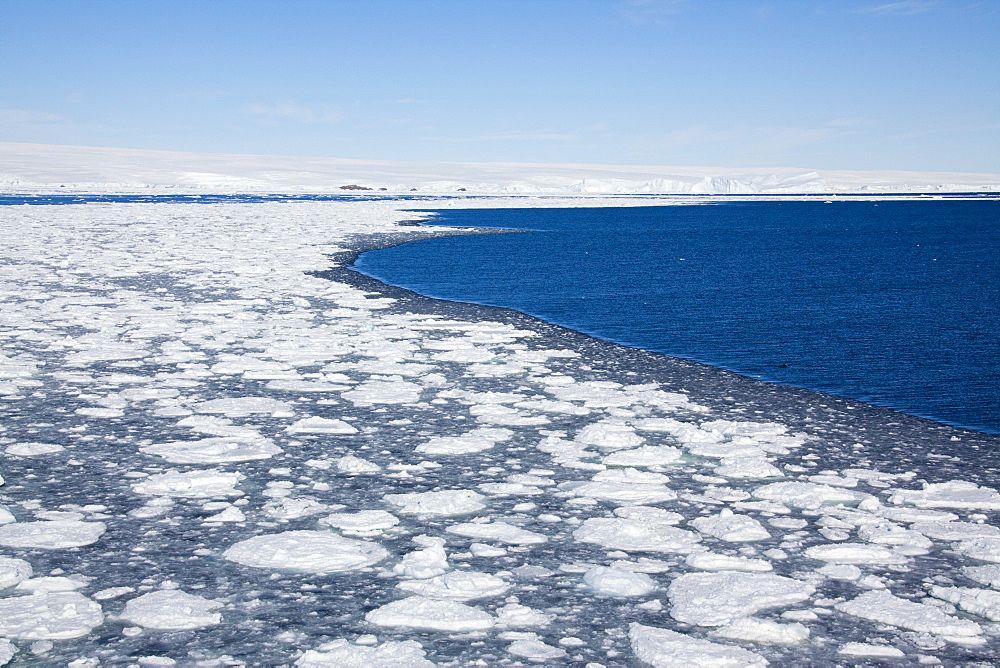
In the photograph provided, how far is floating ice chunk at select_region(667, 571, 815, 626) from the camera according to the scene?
11.3 feet

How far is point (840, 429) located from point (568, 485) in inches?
95.9

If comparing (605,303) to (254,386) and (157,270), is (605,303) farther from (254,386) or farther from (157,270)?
(157,270)

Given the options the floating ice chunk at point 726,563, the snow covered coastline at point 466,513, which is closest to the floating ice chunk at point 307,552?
Result: the snow covered coastline at point 466,513

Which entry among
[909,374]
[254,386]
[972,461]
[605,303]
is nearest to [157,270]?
[605,303]

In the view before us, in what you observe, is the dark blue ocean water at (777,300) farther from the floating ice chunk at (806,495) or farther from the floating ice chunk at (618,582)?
the floating ice chunk at (618,582)

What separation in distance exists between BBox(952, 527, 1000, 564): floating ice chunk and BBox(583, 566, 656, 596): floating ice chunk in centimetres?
156

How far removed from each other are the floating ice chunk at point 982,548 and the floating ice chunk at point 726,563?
0.99m

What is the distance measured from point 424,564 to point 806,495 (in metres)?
2.25

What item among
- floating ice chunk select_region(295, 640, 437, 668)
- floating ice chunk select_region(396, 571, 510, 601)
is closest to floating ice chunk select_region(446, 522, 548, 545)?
floating ice chunk select_region(396, 571, 510, 601)

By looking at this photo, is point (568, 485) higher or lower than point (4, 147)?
lower

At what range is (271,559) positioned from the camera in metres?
3.89

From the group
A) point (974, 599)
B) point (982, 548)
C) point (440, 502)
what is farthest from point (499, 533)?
point (982, 548)

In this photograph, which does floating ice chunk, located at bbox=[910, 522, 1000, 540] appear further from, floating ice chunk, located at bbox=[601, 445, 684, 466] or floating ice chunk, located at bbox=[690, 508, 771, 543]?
floating ice chunk, located at bbox=[601, 445, 684, 466]

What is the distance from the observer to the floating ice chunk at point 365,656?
3031 millimetres
